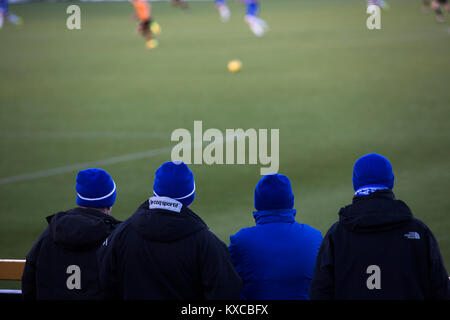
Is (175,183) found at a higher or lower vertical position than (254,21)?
lower

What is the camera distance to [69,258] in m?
4.54

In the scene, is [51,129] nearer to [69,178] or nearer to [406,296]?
[69,178]

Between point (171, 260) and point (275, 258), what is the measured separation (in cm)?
75

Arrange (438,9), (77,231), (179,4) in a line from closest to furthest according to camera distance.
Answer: (77,231), (438,9), (179,4)

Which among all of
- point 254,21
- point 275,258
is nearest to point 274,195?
point 275,258

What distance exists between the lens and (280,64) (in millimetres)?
20172

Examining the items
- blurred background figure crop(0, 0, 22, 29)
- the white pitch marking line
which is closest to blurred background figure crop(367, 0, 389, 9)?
blurred background figure crop(0, 0, 22, 29)

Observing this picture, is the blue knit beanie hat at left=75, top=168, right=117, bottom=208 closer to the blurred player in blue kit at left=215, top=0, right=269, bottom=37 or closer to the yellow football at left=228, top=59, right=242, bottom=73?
Answer: the yellow football at left=228, top=59, right=242, bottom=73

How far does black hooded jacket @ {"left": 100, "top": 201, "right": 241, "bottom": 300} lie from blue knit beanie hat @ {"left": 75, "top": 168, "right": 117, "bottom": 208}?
0.73 metres

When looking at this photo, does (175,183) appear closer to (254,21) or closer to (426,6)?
(254,21)

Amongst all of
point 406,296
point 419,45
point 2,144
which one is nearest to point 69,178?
point 2,144

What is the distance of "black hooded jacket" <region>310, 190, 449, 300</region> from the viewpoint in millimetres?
3869

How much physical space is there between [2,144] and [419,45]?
1405 centimetres

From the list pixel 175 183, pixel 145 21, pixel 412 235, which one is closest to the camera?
pixel 412 235
